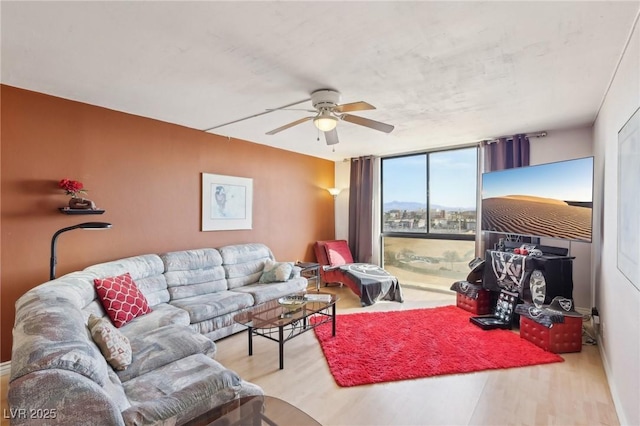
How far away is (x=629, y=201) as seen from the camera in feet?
5.94

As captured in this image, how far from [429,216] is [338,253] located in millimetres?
1751

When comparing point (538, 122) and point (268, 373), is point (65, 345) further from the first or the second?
point (538, 122)

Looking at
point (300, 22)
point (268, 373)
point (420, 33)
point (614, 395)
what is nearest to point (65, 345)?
point (268, 373)

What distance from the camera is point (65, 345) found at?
1260 mm

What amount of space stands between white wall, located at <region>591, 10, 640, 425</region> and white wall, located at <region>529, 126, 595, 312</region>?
0.63 metres

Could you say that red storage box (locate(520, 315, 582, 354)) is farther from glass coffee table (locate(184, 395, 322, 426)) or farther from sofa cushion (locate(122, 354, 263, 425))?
sofa cushion (locate(122, 354, 263, 425))

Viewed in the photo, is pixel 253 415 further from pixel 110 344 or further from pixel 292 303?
pixel 292 303

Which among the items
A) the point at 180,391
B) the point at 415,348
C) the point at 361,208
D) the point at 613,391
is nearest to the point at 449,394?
the point at 415,348

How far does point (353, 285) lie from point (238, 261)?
1.74 metres

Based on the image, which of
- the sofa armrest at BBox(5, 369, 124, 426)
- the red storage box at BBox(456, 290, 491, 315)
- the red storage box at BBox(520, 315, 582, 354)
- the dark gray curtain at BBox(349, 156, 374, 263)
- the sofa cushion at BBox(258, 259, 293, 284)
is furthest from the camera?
the dark gray curtain at BBox(349, 156, 374, 263)

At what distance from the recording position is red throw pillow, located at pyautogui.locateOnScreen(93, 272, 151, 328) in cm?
261

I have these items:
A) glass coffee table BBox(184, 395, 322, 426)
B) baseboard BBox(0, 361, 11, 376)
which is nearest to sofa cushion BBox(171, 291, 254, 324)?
baseboard BBox(0, 361, 11, 376)

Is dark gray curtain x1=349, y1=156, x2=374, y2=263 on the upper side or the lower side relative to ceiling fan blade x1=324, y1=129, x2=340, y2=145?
lower

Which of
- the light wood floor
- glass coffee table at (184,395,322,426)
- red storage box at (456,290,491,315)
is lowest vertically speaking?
the light wood floor
